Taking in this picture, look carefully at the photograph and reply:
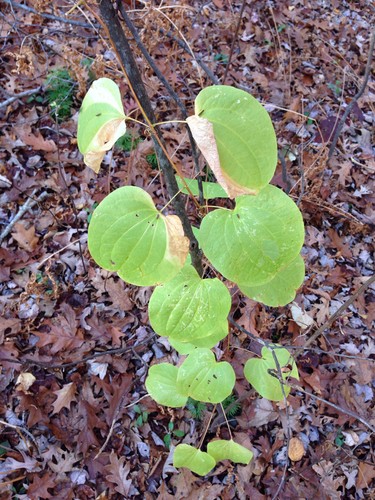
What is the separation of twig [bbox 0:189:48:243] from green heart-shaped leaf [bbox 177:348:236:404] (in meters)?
1.63

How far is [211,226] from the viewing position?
91 centimetres

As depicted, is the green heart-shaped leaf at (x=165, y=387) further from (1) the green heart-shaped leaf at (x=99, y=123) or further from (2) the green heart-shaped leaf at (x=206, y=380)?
(1) the green heart-shaped leaf at (x=99, y=123)

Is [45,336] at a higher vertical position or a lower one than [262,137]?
lower

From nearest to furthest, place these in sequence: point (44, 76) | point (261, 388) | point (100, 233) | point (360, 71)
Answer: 1. point (100, 233)
2. point (261, 388)
3. point (44, 76)
4. point (360, 71)

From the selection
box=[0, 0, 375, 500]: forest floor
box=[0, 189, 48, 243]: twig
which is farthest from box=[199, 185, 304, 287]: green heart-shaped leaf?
box=[0, 189, 48, 243]: twig

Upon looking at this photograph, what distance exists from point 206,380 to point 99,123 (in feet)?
3.06

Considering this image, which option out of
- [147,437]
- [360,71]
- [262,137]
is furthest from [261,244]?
[360,71]

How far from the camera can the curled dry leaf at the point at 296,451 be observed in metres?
2.03

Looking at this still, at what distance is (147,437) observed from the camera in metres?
2.00

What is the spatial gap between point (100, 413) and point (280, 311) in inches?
49.3

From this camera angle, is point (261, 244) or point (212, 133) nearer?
point (212, 133)

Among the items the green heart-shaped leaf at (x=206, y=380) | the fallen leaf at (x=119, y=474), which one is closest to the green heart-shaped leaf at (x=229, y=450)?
the green heart-shaped leaf at (x=206, y=380)

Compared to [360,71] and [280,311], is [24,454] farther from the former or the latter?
[360,71]

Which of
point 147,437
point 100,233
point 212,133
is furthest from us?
point 147,437
